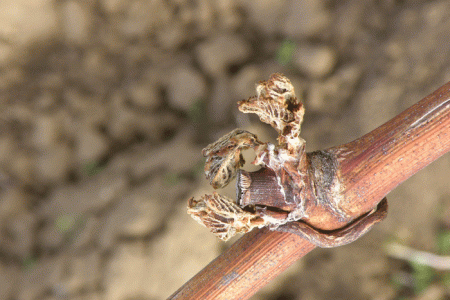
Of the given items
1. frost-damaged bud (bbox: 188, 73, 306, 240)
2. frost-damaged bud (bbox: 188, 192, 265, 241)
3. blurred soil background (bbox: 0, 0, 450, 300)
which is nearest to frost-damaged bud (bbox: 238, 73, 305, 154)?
frost-damaged bud (bbox: 188, 73, 306, 240)

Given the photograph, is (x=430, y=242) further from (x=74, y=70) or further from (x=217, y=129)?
(x=74, y=70)

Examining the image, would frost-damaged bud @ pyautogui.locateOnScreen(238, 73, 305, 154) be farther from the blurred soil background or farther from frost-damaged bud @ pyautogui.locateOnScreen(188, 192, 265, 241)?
the blurred soil background

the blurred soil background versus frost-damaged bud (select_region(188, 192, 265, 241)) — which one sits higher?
the blurred soil background

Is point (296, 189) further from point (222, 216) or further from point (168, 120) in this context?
point (168, 120)

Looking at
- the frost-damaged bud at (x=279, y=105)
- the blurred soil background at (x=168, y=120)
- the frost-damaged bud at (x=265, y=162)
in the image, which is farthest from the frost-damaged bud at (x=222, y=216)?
the blurred soil background at (x=168, y=120)

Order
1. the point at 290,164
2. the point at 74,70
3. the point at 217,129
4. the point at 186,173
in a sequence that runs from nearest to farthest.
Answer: the point at 290,164
the point at 186,173
the point at 217,129
the point at 74,70

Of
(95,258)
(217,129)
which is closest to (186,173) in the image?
(217,129)

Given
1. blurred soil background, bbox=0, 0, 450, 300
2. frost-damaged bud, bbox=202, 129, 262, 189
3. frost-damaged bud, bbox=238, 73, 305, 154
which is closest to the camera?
frost-damaged bud, bbox=238, 73, 305, 154
